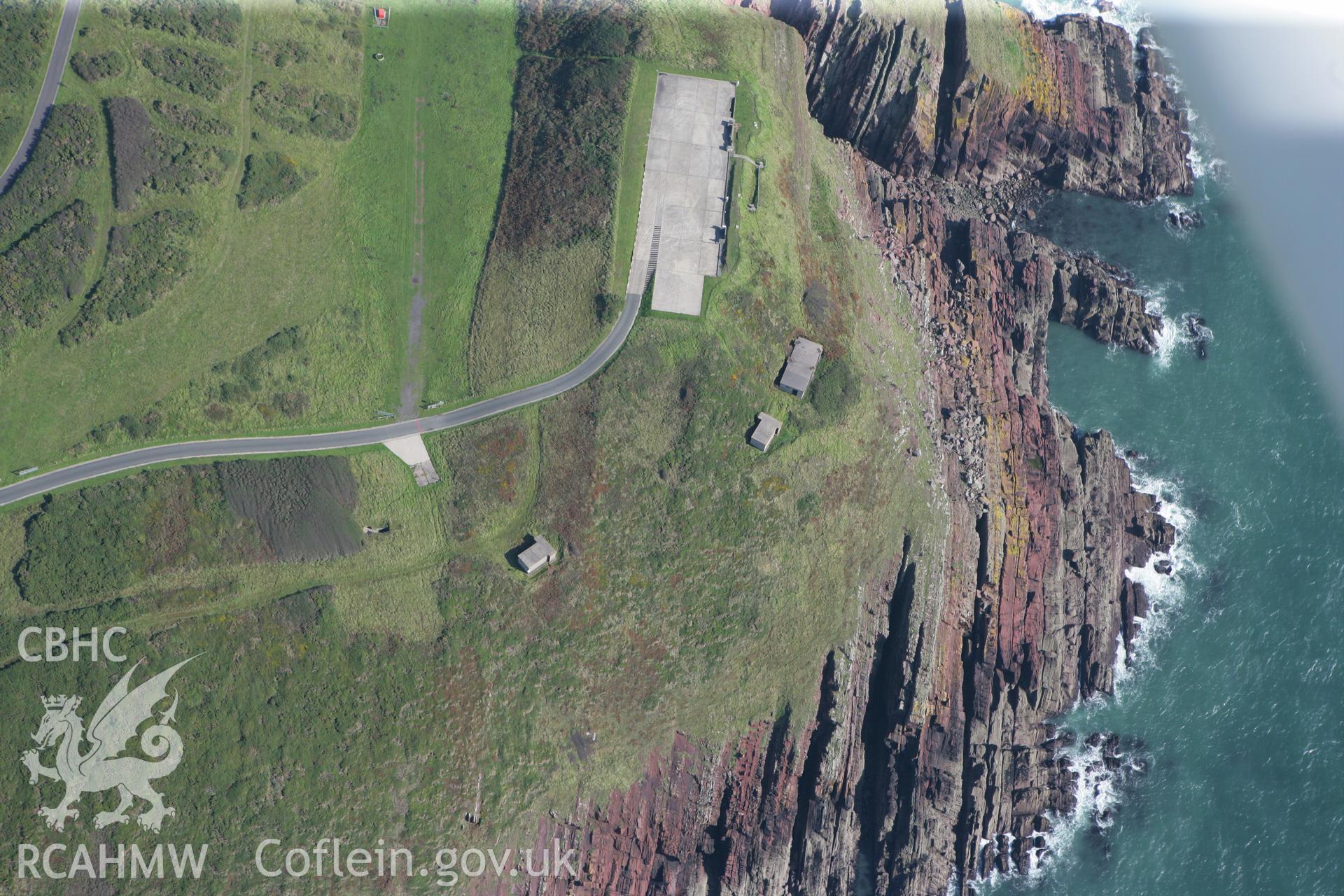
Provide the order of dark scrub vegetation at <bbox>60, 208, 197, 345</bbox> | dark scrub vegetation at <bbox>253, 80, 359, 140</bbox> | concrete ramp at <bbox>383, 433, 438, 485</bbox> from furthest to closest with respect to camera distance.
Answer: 1. dark scrub vegetation at <bbox>253, 80, 359, 140</bbox>
2. concrete ramp at <bbox>383, 433, 438, 485</bbox>
3. dark scrub vegetation at <bbox>60, 208, 197, 345</bbox>

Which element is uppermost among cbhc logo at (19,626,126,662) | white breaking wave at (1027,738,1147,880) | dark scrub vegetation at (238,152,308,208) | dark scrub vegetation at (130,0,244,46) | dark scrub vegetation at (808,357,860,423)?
dark scrub vegetation at (130,0,244,46)

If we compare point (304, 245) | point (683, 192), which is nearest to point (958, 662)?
point (683, 192)

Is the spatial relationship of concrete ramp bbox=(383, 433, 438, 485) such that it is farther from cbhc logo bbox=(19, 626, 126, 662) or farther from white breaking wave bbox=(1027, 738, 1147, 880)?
white breaking wave bbox=(1027, 738, 1147, 880)

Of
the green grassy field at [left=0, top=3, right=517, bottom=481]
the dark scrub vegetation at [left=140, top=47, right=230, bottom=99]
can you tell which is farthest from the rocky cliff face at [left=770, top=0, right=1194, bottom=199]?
the dark scrub vegetation at [left=140, top=47, right=230, bottom=99]

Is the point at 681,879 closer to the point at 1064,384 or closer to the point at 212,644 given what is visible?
the point at 212,644

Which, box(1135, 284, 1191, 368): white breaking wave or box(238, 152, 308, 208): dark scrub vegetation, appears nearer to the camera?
box(238, 152, 308, 208): dark scrub vegetation

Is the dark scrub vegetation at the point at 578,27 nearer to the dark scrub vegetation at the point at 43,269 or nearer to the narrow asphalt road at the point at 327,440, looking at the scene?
the narrow asphalt road at the point at 327,440

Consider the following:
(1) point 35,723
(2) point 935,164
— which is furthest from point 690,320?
(1) point 35,723

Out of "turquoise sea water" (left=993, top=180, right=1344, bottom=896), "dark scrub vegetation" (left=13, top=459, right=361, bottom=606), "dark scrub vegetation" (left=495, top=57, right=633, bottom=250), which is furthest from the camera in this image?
"dark scrub vegetation" (left=495, top=57, right=633, bottom=250)

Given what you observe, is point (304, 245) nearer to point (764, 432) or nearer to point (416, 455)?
point (416, 455)
